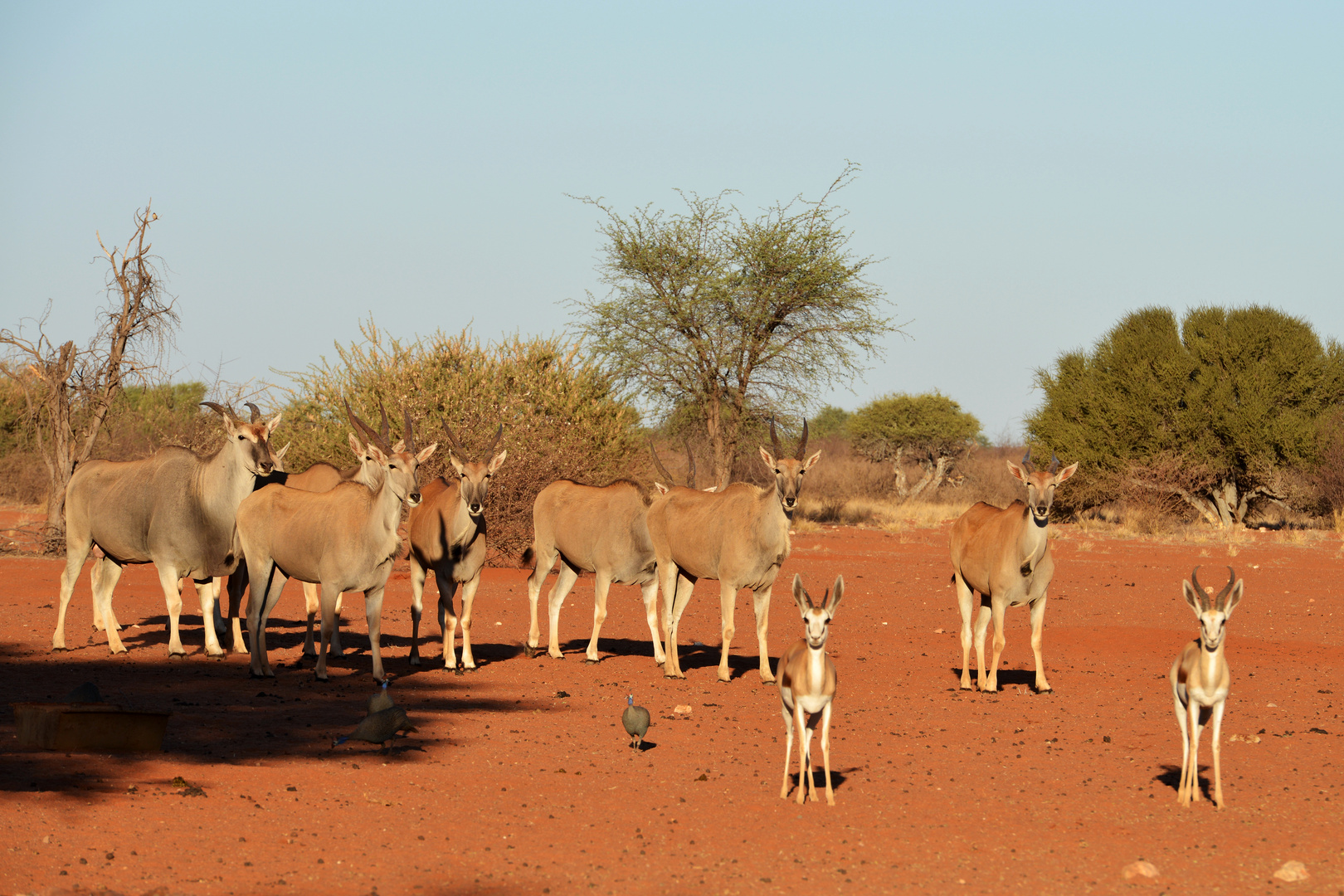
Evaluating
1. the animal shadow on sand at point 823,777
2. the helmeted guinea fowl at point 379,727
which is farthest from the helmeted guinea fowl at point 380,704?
the animal shadow on sand at point 823,777

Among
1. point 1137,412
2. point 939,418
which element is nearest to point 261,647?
point 1137,412

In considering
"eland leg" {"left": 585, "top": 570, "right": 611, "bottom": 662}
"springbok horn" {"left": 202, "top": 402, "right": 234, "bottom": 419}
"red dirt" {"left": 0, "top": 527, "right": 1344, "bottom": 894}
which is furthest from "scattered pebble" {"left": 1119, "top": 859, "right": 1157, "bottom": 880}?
"springbok horn" {"left": 202, "top": 402, "right": 234, "bottom": 419}

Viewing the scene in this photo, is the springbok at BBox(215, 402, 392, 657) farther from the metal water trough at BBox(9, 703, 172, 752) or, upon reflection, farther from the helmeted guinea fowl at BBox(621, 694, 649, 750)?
the helmeted guinea fowl at BBox(621, 694, 649, 750)

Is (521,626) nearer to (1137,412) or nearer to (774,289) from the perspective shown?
(774,289)

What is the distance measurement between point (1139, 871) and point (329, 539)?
26.6 ft

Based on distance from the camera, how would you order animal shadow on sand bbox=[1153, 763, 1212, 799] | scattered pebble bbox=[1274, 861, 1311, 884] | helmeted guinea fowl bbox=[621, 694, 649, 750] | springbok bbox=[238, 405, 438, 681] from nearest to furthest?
scattered pebble bbox=[1274, 861, 1311, 884]
animal shadow on sand bbox=[1153, 763, 1212, 799]
helmeted guinea fowl bbox=[621, 694, 649, 750]
springbok bbox=[238, 405, 438, 681]

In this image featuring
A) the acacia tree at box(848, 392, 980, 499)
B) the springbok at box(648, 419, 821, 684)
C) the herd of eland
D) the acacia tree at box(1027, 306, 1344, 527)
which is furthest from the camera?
the acacia tree at box(848, 392, 980, 499)

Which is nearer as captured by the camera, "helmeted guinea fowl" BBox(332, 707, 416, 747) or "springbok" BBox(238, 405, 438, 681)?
"helmeted guinea fowl" BBox(332, 707, 416, 747)

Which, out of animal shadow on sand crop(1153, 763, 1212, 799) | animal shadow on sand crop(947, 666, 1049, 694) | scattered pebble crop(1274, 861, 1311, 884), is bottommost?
scattered pebble crop(1274, 861, 1311, 884)

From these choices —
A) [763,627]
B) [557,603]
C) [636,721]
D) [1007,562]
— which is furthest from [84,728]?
[1007,562]

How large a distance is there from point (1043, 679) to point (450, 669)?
6113mm

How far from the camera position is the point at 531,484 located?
2488 cm

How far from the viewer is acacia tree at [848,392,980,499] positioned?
61906 millimetres

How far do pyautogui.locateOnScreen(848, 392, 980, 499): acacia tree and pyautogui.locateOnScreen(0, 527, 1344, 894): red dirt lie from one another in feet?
152
